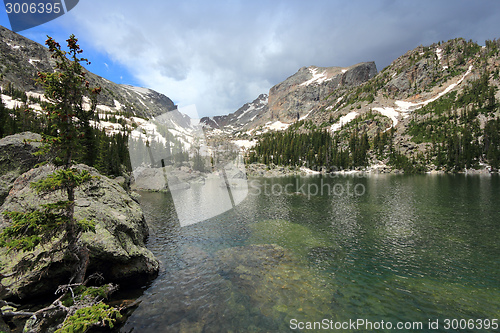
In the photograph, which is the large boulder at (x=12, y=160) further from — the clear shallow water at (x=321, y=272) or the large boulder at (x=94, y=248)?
the clear shallow water at (x=321, y=272)

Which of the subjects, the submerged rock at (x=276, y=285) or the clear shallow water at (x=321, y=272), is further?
the submerged rock at (x=276, y=285)

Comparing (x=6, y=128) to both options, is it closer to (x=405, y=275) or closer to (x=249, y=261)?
(x=249, y=261)

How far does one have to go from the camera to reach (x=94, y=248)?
13.3m

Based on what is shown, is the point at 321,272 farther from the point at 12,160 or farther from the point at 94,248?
the point at 12,160

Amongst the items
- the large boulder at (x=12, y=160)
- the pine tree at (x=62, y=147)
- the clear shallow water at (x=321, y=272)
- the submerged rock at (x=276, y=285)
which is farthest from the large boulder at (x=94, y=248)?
the large boulder at (x=12, y=160)

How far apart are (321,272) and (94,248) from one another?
17.1 m

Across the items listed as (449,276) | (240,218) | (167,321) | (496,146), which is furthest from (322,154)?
(167,321)

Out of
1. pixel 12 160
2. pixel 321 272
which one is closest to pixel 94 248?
pixel 321 272

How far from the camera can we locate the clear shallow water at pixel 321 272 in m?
12.9

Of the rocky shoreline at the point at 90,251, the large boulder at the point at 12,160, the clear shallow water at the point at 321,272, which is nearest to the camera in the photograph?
the rocky shoreline at the point at 90,251

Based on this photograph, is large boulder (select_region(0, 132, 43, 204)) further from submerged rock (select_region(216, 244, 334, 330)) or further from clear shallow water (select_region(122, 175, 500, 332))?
submerged rock (select_region(216, 244, 334, 330))

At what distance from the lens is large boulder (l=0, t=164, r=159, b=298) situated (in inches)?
477

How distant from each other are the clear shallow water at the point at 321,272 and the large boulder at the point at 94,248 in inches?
89.1

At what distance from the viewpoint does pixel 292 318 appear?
1262cm
